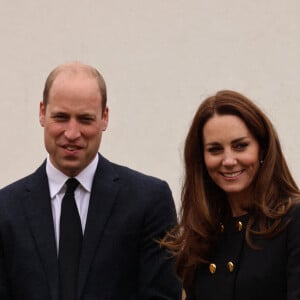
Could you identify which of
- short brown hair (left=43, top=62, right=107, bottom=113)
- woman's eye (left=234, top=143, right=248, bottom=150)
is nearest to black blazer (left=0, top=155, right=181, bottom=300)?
short brown hair (left=43, top=62, right=107, bottom=113)

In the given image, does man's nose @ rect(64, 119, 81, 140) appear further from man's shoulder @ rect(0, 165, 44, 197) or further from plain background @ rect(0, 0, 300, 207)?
plain background @ rect(0, 0, 300, 207)

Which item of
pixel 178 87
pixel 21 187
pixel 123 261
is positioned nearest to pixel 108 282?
pixel 123 261

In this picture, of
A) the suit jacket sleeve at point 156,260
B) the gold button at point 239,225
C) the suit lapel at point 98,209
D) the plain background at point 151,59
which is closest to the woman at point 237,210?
the gold button at point 239,225

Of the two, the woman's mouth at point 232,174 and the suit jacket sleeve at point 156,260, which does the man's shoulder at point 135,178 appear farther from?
the woman's mouth at point 232,174

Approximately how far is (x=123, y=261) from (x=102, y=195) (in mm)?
276

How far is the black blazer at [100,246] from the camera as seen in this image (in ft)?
13.7

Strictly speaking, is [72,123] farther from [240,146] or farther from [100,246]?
[240,146]

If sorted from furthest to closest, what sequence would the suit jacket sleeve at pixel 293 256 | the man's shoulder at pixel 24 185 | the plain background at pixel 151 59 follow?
1. the plain background at pixel 151 59
2. the man's shoulder at pixel 24 185
3. the suit jacket sleeve at pixel 293 256

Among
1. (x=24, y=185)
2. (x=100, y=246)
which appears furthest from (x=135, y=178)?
(x=24, y=185)

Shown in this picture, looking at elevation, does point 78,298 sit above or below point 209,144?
below

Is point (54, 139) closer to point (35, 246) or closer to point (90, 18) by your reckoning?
point (35, 246)

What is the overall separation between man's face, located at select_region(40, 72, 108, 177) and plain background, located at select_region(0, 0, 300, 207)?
2330mm

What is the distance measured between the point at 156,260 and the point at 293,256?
851 mm

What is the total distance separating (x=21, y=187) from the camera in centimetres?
439
